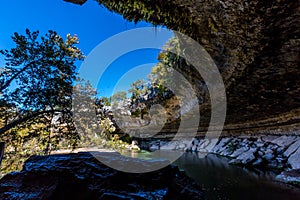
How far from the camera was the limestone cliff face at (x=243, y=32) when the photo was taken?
285 centimetres

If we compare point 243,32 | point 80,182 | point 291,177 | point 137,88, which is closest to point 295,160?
point 291,177

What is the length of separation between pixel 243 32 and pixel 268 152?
27.1 feet

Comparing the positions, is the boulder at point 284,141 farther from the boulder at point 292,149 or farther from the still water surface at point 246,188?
the still water surface at point 246,188

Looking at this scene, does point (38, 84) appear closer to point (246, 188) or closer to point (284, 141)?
point (246, 188)

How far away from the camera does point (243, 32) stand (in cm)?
334

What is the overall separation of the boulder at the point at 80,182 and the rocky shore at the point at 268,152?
4969 mm

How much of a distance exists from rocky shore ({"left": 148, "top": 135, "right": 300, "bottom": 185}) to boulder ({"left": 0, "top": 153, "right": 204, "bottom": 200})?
4.97 metres

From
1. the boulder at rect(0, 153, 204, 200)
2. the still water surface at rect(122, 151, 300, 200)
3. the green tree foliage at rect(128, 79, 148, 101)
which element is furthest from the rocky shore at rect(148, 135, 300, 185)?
the green tree foliage at rect(128, 79, 148, 101)

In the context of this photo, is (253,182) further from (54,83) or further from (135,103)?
(135,103)

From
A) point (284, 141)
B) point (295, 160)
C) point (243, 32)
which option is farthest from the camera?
point (284, 141)

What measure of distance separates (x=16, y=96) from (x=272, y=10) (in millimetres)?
6970

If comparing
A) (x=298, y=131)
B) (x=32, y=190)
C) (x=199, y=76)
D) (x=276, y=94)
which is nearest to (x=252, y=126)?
(x=298, y=131)

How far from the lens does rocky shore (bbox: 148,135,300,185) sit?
21.8 ft

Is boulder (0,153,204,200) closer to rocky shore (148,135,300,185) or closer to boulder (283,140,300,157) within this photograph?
rocky shore (148,135,300,185)
